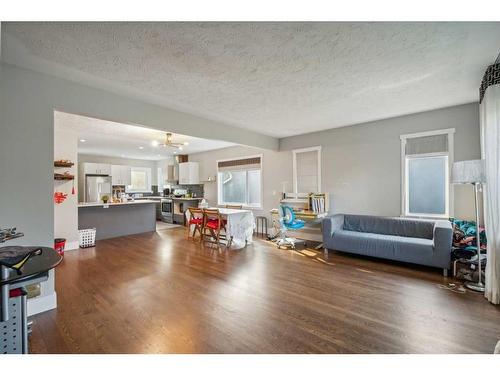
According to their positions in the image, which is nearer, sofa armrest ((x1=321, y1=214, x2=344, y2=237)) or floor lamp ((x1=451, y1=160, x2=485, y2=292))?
floor lamp ((x1=451, y1=160, x2=485, y2=292))

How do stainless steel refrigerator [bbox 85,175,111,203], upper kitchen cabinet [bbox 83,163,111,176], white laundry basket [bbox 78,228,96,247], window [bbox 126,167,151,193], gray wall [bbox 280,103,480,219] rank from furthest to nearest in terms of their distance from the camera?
window [bbox 126,167,151,193] → upper kitchen cabinet [bbox 83,163,111,176] → stainless steel refrigerator [bbox 85,175,111,203] → white laundry basket [bbox 78,228,96,247] → gray wall [bbox 280,103,480,219]

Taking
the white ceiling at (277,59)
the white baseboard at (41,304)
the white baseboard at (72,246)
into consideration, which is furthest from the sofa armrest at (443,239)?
the white baseboard at (72,246)

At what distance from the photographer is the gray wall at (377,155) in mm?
3551

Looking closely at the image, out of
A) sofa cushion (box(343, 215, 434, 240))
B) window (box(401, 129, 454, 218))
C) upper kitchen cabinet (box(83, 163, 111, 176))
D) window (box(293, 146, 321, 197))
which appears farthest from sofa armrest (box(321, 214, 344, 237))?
upper kitchen cabinet (box(83, 163, 111, 176))

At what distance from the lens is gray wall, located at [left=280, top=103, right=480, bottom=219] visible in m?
3.55

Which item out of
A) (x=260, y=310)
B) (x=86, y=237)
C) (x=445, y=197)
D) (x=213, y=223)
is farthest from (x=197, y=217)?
(x=445, y=197)

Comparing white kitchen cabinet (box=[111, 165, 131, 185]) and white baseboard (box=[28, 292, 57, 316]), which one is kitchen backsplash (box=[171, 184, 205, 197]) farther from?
white baseboard (box=[28, 292, 57, 316])

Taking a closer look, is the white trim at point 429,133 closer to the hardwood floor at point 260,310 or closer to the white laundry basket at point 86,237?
the hardwood floor at point 260,310

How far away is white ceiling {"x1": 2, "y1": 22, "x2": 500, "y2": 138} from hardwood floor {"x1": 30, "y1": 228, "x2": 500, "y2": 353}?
2.39 meters

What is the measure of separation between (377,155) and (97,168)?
8.22 m

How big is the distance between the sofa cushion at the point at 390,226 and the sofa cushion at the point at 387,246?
167mm

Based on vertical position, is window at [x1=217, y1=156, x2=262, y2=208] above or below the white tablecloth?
above

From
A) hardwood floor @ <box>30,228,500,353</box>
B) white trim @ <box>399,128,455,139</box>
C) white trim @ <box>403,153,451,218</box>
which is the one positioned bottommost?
hardwood floor @ <box>30,228,500,353</box>
